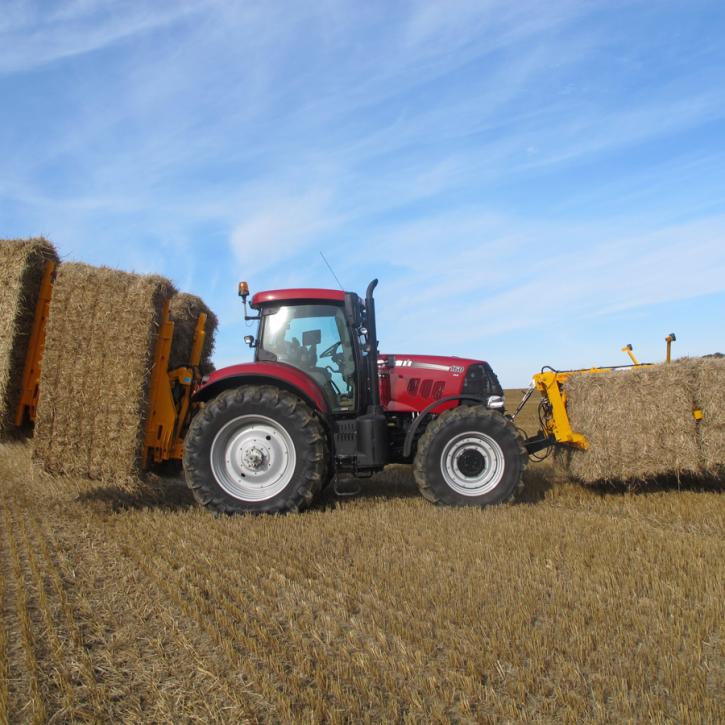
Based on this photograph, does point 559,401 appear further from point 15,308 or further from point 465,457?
point 15,308

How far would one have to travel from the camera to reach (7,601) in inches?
132

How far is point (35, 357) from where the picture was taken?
543cm

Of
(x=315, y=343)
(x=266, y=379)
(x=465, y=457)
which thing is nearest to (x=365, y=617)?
(x=465, y=457)

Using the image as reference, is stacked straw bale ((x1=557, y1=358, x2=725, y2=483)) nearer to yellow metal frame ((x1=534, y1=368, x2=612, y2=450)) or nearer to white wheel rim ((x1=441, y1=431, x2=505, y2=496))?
yellow metal frame ((x1=534, y1=368, x2=612, y2=450))

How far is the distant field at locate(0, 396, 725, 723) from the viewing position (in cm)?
230

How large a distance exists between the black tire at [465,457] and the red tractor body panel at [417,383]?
Answer: 1.94ft

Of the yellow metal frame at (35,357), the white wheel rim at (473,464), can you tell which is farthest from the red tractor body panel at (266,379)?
the yellow metal frame at (35,357)

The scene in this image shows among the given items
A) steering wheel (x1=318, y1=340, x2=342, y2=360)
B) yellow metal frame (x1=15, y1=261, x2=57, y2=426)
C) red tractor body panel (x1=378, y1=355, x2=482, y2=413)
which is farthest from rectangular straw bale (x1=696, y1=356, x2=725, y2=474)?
yellow metal frame (x1=15, y1=261, x2=57, y2=426)

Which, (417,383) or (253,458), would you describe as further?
(417,383)

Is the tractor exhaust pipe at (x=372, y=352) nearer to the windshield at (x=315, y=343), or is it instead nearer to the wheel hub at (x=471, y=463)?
the windshield at (x=315, y=343)

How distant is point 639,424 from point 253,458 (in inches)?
142

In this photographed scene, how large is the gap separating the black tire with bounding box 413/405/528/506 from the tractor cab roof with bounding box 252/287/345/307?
4.92 ft

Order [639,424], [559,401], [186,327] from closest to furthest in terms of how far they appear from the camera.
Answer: [639,424] → [559,401] → [186,327]

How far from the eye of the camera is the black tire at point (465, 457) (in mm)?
5562
